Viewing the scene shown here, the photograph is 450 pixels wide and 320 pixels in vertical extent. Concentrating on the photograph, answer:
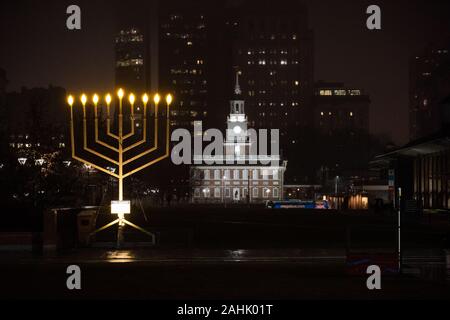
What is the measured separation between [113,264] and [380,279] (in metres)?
8.35

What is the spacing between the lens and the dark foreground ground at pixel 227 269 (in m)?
17.0

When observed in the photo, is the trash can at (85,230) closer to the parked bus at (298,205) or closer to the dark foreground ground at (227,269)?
the dark foreground ground at (227,269)

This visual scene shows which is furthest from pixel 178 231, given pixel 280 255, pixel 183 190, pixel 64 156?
pixel 183 190

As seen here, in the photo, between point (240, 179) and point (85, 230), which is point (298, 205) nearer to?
point (85, 230)

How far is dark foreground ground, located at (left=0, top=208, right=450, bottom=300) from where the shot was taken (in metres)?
17.0

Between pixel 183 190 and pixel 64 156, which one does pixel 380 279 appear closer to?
pixel 64 156

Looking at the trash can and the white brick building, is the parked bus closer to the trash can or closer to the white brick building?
the trash can

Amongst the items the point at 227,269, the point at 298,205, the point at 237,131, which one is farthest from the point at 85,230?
the point at 237,131

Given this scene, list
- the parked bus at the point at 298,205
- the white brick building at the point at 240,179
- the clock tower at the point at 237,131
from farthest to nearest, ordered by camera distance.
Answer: the clock tower at the point at 237,131 → the white brick building at the point at 240,179 → the parked bus at the point at 298,205

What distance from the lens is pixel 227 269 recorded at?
2209 centimetres

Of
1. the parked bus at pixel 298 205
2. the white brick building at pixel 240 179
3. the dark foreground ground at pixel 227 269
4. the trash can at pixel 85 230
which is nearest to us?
the dark foreground ground at pixel 227 269

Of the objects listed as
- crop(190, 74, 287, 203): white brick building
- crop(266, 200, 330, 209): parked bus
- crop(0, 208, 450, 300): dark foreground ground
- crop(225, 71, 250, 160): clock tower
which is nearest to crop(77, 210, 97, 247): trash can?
crop(0, 208, 450, 300): dark foreground ground

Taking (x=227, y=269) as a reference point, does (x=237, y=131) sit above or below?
above

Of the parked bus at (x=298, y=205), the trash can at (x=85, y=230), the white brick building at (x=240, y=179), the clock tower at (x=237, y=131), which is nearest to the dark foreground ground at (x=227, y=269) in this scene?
the trash can at (x=85, y=230)
